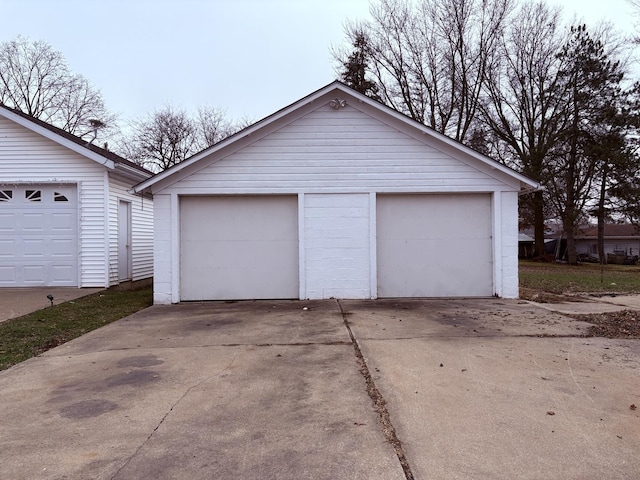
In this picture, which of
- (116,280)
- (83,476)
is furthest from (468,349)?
(116,280)

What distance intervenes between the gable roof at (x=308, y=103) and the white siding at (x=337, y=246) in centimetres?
184

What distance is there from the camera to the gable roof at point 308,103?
9734mm

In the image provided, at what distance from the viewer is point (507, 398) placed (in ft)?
13.2

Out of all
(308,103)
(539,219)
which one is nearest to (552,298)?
(308,103)

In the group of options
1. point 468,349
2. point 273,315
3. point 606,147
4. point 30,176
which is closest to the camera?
point 468,349

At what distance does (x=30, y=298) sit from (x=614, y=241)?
5170 cm

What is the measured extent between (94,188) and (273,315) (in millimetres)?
6813

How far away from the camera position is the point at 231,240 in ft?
33.7

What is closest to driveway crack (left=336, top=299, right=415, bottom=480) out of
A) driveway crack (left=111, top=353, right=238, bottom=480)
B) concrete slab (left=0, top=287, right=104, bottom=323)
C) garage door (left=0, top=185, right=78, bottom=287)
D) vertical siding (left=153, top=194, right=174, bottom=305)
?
driveway crack (left=111, top=353, right=238, bottom=480)

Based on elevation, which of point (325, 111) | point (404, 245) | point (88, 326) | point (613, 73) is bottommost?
point (88, 326)

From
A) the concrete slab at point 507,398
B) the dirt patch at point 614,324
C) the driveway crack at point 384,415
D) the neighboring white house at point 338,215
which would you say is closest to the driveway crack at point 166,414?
the driveway crack at point 384,415

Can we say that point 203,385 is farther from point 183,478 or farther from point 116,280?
point 116,280

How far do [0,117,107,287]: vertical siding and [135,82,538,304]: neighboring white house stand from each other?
287 centimetres

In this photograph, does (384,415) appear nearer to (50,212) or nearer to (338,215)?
(338,215)
